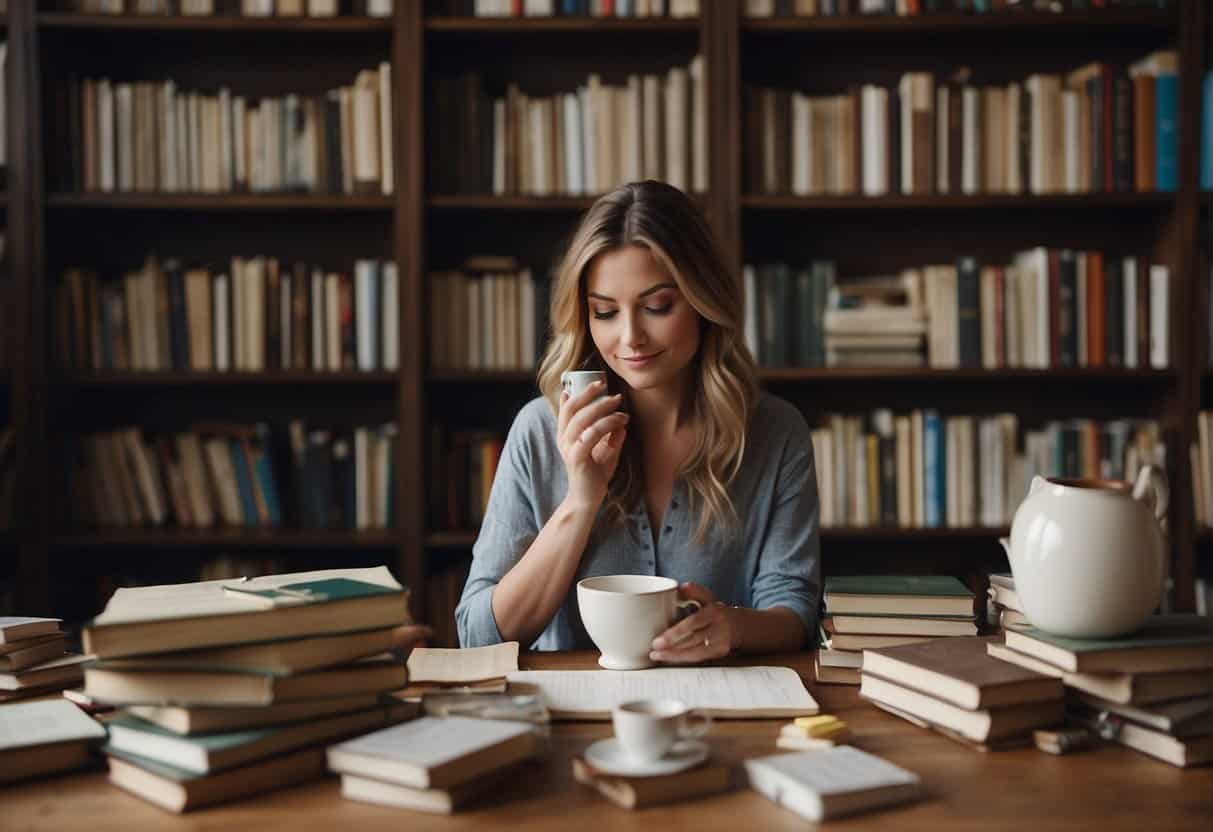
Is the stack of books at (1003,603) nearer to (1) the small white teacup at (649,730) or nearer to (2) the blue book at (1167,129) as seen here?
(1) the small white teacup at (649,730)

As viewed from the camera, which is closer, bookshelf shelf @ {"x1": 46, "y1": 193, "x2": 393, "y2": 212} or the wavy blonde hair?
the wavy blonde hair

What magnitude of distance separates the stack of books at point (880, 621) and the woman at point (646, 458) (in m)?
0.27

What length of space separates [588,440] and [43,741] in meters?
0.79

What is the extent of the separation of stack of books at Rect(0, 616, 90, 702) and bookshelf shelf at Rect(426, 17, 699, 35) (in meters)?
1.88

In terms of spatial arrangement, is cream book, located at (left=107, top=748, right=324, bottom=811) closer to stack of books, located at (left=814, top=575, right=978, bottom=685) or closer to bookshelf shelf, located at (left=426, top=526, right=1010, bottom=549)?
stack of books, located at (left=814, top=575, right=978, bottom=685)

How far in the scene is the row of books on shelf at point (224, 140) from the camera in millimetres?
2750

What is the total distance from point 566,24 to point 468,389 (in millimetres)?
991

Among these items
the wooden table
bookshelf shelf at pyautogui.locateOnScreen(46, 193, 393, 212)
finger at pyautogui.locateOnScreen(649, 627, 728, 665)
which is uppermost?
bookshelf shelf at pyautogui.locateOnScreen(46, 193, 393, 212)

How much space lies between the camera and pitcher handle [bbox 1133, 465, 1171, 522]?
105 centimetres

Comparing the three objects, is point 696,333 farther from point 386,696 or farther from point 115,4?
point 115,4

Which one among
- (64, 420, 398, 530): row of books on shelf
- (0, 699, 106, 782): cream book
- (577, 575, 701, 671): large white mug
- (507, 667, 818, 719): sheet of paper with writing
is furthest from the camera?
(64, 420, 398, 530): row of books on shelf

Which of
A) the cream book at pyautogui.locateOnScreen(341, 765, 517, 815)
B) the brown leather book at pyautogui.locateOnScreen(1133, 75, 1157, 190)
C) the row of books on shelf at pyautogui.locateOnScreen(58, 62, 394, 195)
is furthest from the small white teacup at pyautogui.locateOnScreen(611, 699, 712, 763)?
the brown leather book at pyautogui.locateOnScreen(1133, 75, 1157, 190)

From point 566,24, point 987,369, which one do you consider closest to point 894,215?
point 987,369

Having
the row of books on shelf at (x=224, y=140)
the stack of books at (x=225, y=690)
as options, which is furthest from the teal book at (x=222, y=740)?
the row of books on shelf at (x=224, y=140)
